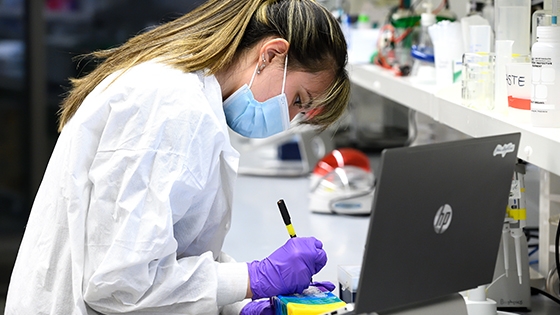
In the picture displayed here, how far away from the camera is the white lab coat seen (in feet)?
3.59

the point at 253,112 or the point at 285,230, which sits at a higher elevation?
the point at 253,112

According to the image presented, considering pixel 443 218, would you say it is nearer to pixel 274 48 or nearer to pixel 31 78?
pixel 274 48

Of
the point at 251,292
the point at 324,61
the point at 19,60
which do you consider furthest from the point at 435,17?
the point at 19,60

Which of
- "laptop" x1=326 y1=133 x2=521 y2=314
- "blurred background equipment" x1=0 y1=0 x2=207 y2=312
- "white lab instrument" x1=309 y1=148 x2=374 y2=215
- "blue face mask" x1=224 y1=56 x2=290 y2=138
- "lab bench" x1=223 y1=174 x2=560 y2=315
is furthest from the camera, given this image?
"blurred background equipment" x1=0 y1=0 x2=207 y2=312

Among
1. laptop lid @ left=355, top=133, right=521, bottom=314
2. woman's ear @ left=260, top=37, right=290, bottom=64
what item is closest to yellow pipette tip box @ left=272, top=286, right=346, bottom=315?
laptop lid @ left=355, top=133, right=521, bottom=314

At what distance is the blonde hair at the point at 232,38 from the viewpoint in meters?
1.25

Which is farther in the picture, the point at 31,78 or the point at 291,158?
the point at 31,78

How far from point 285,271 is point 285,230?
0.96 m

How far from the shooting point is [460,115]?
5.04 ft

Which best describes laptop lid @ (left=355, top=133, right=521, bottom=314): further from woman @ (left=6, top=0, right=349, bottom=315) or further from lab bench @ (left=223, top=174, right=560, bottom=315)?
lab bench @ (left=223, top=174, right=560, bottom=315)

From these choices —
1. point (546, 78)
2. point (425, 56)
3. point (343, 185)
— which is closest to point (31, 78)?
point (343, 185)

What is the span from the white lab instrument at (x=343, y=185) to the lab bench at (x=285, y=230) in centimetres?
4

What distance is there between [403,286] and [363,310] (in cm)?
7

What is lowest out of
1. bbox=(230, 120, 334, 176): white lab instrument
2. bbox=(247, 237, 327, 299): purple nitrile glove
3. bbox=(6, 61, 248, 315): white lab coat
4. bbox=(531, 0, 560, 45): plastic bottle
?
bbox=(230, 120, 334, 176): white lab instrument
